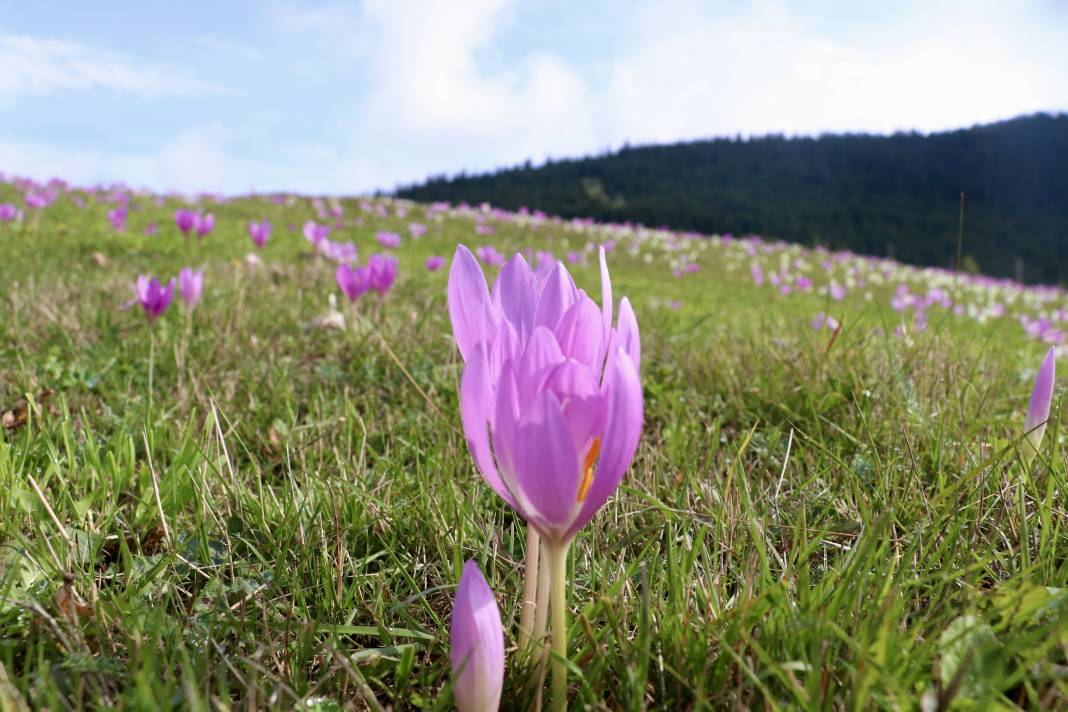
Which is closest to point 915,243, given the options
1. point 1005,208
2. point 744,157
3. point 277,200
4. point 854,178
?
point 1005,208

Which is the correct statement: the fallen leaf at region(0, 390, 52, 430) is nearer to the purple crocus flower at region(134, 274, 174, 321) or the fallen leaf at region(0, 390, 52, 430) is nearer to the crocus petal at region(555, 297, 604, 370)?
the purple crocus flower at region(134, 274, 174, 321)

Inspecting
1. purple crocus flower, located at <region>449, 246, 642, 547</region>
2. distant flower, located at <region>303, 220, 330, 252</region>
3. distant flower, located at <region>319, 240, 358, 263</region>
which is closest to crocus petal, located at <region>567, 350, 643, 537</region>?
purple crocus flower, located at <region>449, 246, 642, 547</region>

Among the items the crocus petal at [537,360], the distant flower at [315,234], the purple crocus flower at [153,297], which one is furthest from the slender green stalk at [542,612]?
the distant flower at [315,234]

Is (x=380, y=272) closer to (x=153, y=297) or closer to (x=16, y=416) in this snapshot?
(x=153, y=297)

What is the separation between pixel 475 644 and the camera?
80 cm

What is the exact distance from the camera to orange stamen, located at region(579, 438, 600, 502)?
82 cm

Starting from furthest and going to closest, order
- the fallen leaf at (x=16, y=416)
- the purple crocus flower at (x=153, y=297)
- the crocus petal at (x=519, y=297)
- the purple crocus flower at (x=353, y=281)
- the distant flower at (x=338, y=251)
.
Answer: the distant flower at (x=338, y=251) < the purple crocus flower at (x=353, y=281) < the purple crocus flower at (x=153, y=297) < the fallen leaf at (x=16, y=416) < the crocus petal at (x=519, y=297)

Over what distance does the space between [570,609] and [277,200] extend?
1615 cm

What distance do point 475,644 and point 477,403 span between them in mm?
271

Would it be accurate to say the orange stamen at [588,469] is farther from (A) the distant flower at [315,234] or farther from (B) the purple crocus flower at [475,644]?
(A) the distant flower at [315,234]

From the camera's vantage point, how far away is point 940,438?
1.70 m

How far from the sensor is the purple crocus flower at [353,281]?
360 centimetres

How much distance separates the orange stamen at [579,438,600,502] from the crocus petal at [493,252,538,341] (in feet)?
0.66

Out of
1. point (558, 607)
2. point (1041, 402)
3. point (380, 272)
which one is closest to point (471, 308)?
point (558, 607)
